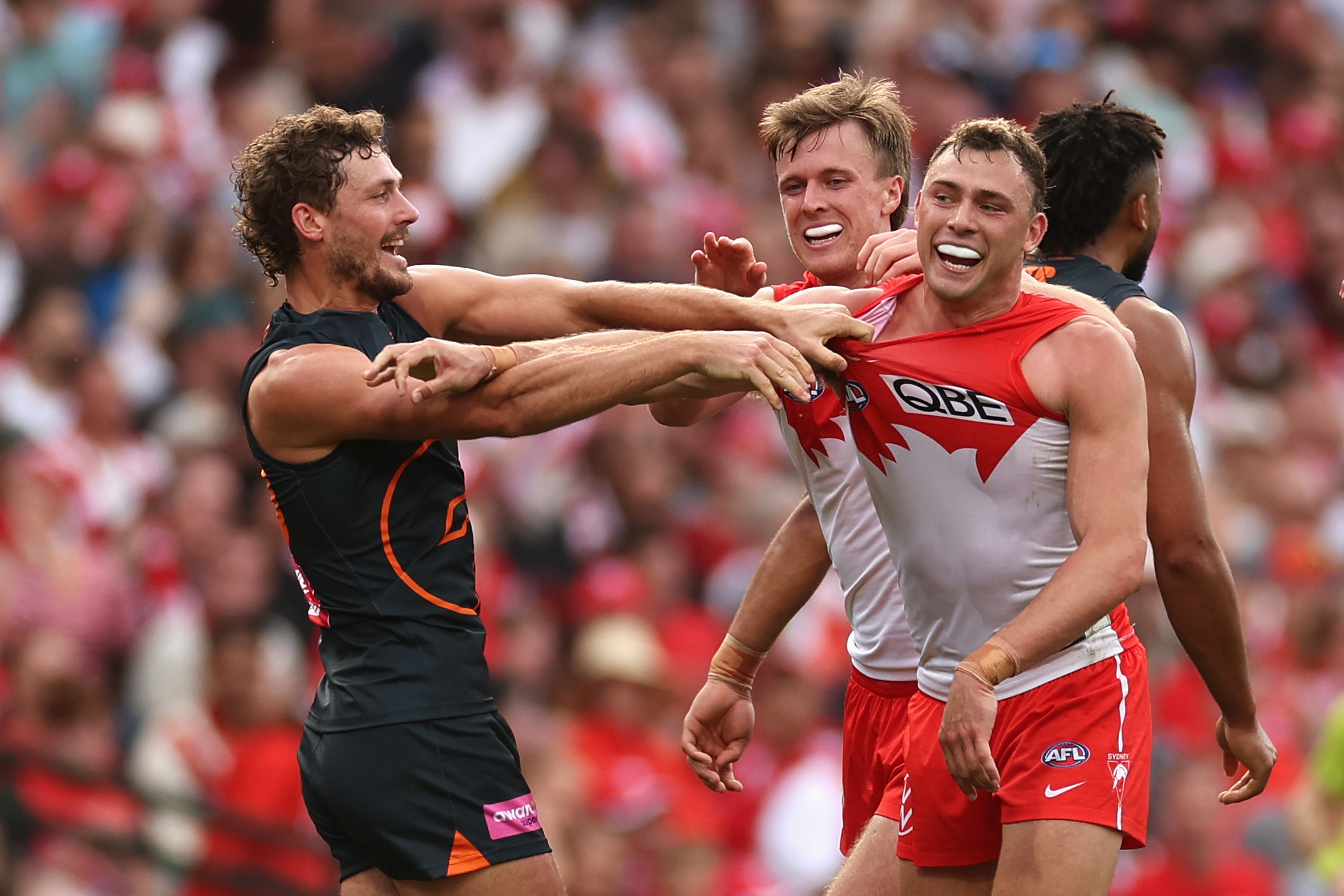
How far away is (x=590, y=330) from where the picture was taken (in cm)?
495

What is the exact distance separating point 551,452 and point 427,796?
17.0 ft

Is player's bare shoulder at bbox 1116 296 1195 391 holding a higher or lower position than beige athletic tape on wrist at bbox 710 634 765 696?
higher

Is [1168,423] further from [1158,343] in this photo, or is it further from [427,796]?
[427,796]

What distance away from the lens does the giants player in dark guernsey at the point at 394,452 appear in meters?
4.29

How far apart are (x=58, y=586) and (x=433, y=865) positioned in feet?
14.1

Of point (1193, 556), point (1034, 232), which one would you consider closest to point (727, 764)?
point (1193, 556)

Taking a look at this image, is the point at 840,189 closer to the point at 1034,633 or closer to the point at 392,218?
the point at 392,218

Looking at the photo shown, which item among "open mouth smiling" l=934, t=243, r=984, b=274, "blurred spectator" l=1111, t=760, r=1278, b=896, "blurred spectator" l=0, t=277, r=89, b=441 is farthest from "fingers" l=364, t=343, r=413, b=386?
"blurred spectator" l=1111, t=760, r=1278, b=896

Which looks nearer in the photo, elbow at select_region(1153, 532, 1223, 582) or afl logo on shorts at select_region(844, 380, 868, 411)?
afl logo on shorts at select_region(844, 380, 868, 411)

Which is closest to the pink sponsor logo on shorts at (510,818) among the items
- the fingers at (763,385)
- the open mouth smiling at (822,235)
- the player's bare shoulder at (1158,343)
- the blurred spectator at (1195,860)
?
the fingers at (763,385)

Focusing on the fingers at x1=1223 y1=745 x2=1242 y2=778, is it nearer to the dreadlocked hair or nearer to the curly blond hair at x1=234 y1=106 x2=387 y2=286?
the dreadlocked hair

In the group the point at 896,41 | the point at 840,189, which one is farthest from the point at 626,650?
the point at 896,41

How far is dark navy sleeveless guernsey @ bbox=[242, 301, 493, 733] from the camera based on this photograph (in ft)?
14.6

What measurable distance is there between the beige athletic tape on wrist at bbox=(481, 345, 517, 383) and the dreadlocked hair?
1589mm
